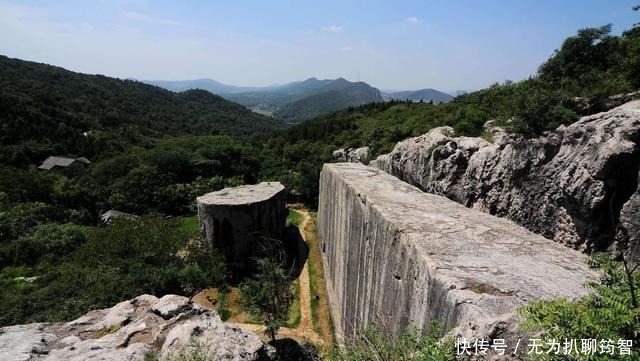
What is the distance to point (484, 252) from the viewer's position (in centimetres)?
775

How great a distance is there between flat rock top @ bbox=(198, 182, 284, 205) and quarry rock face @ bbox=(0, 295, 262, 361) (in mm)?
9920

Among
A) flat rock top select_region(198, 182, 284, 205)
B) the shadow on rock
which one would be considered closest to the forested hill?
flat rock top select_region(198, 182, 284, 205)

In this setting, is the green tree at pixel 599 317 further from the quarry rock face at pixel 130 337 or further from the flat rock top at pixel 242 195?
the flat rock top at pixel 242 195

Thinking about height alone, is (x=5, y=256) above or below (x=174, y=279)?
below

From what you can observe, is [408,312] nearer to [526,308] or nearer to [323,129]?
[526,308]

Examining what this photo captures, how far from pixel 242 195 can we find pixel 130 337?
13.4 metres

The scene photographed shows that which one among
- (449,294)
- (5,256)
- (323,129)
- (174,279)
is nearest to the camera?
(449,294)

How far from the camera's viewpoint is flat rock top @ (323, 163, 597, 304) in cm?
627

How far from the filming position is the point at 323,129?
182 ft

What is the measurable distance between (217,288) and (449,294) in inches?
559

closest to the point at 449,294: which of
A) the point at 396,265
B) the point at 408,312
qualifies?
the point at 408,312

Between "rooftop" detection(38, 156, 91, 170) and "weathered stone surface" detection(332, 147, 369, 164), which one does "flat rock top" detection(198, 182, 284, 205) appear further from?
"rooftop" detection(38, 156, 91, 170)

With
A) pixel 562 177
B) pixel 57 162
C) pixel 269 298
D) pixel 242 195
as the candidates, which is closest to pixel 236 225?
pixel 242 195

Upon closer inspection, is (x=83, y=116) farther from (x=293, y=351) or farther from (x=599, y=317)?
(x=599, y=317)
